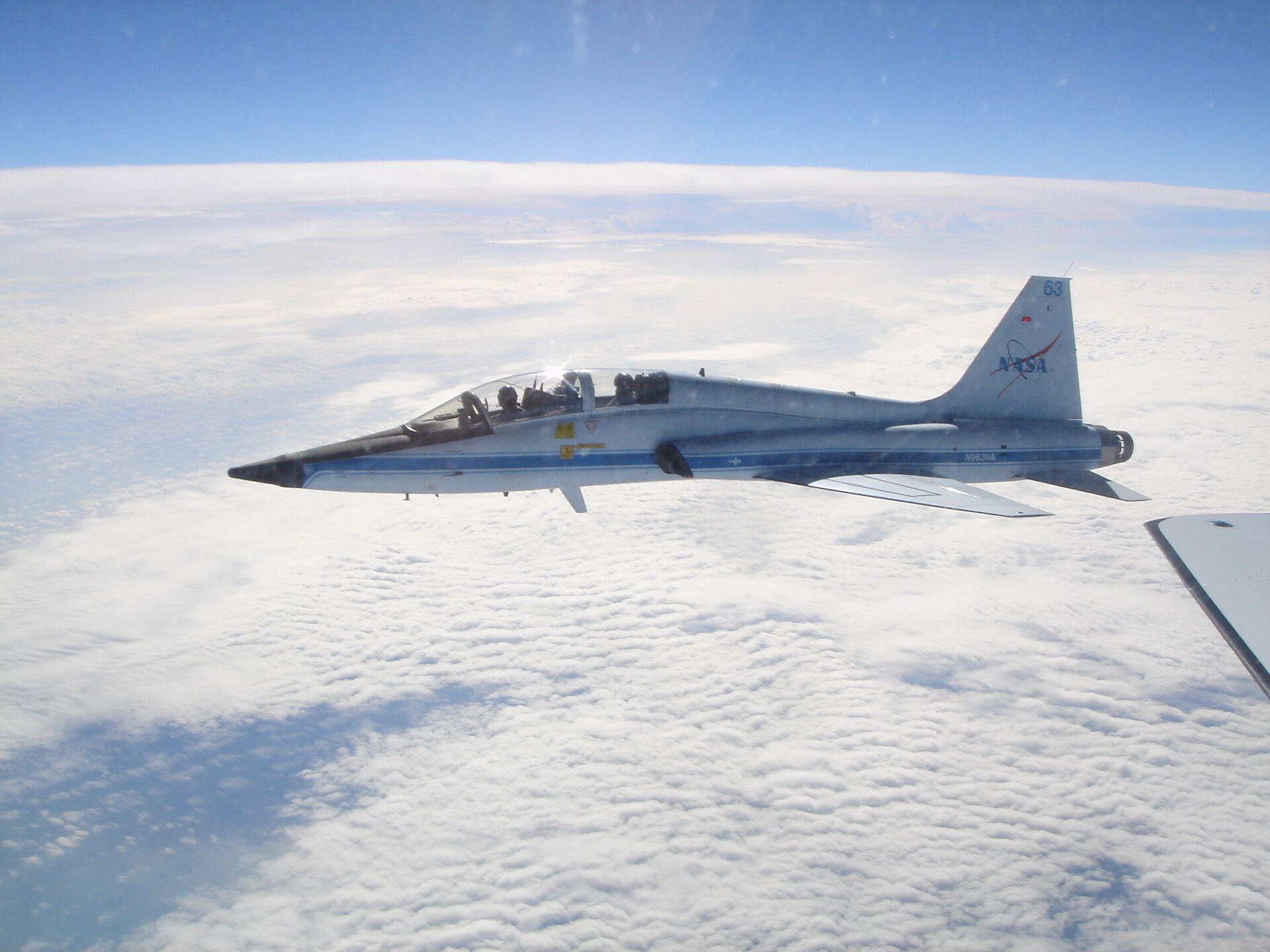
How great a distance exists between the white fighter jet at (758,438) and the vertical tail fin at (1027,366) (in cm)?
4

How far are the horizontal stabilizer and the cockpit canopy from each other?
1102 centimetres

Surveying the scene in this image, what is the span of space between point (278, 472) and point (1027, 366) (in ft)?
62.9

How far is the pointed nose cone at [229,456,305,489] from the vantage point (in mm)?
11594

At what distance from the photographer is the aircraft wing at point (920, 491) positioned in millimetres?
11891

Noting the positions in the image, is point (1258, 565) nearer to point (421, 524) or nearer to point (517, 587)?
point (517, 587)

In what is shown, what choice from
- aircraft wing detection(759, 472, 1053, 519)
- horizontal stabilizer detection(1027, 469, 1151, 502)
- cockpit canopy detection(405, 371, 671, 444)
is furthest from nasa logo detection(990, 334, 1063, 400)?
cockpit canopy detection(405, 371, 671, 444)

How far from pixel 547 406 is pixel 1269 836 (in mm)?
30334

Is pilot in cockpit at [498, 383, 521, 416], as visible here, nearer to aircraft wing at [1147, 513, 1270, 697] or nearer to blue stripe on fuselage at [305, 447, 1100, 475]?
blue stripe on fuselage at [305, 447, 1100, 475]

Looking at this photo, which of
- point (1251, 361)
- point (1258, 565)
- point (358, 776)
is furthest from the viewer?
point (1251, 361)

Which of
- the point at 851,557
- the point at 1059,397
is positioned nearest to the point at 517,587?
the point at 851,557

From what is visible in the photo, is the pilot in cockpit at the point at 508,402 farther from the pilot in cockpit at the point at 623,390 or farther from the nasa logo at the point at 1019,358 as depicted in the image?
the nasa logo at the point at 1019,358

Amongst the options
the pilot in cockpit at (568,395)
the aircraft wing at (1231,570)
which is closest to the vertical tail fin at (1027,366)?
the aircraft wing at (1231,570)

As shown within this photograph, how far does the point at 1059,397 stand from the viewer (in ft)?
55.2

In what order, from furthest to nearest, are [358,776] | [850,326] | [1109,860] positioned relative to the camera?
[850,326] → [358,776] → [1109,860]
